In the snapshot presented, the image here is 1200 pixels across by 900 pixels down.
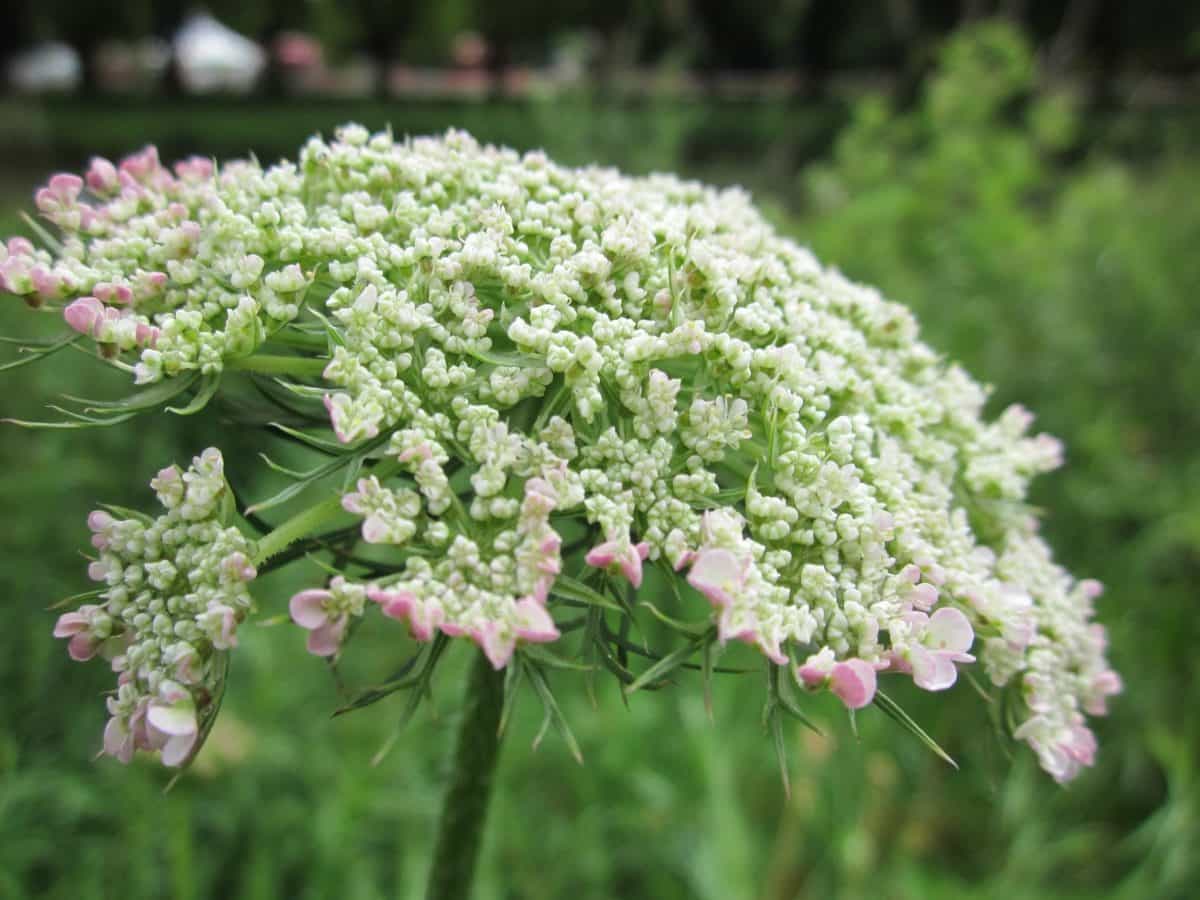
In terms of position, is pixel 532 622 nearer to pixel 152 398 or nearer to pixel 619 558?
pixel 619 558

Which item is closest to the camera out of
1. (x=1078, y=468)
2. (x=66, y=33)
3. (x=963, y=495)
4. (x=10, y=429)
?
(x=963, y=495)

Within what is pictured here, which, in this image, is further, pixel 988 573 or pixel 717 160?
pixel 717 160

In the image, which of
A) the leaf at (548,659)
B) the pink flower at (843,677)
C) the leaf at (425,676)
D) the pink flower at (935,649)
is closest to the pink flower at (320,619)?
the leaf at (425,676)

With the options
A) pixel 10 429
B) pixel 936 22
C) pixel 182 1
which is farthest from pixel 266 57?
pixel 10 429

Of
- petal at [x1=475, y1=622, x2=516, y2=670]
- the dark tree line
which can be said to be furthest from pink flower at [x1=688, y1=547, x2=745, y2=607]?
the dark tree line

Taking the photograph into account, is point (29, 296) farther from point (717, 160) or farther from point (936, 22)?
point (936, 22)

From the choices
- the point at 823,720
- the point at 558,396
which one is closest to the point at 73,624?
the point at 558,396
